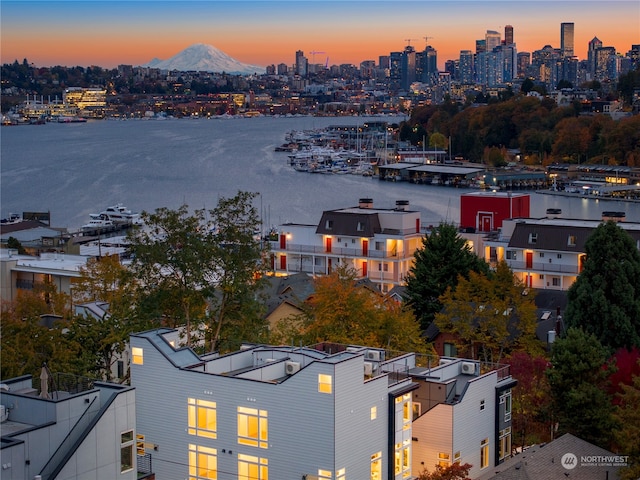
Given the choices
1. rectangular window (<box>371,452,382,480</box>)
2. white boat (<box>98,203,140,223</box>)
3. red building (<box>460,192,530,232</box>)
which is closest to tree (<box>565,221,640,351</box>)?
rectangular window (<box>371,452,382,480</box>)

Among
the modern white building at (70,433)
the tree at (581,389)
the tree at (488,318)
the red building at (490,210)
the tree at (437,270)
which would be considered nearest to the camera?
the modern white building at (70,433)

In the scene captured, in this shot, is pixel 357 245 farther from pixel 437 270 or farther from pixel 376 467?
pixel 376 467

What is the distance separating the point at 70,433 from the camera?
665 cm

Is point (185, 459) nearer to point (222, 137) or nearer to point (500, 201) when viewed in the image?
point (500, 201)

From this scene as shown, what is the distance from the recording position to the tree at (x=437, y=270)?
1452cm

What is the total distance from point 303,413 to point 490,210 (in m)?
13.8

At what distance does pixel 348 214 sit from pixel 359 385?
11895 millimetres

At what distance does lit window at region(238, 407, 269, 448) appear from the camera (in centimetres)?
809

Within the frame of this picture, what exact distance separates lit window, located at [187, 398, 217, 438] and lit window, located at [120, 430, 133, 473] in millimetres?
1372

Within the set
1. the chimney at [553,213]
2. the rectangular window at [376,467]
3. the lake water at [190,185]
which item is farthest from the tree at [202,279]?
the lake water at [190,185]

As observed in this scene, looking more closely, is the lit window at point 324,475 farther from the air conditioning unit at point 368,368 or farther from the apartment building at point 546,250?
the apartment building at point 546,250

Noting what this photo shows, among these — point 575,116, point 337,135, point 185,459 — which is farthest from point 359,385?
point 337,135

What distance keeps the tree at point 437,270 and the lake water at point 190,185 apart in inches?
616

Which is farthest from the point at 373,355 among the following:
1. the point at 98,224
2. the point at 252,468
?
the point at 98,224
